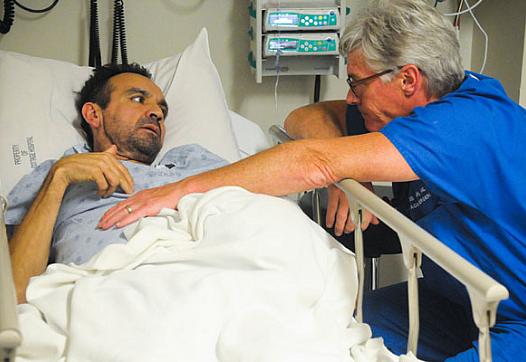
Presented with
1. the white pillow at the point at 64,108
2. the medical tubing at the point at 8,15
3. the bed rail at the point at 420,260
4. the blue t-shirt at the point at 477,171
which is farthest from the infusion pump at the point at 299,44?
the bed rail at the point at 420,260

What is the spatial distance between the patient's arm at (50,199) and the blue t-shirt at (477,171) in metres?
0.70

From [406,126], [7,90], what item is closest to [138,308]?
[406,126]

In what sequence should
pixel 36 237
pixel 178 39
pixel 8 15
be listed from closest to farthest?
pixel 36 237 < pixel 8 15 < pixel 178 39

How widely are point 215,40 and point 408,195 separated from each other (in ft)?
4.35

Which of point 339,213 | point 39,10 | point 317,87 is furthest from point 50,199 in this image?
point 317,87

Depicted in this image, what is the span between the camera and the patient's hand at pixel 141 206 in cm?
167

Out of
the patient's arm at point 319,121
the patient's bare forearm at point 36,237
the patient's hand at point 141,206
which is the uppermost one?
the patient's arm at point 319,121

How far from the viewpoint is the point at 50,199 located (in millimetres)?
1807

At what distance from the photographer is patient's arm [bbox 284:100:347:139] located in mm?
2168

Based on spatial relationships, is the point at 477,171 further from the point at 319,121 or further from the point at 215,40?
the point at 215,40

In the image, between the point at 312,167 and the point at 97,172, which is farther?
the point at 97,172

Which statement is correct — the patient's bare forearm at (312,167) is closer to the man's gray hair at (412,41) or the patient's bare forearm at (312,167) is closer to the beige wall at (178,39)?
the man's gray hair at (412,41)

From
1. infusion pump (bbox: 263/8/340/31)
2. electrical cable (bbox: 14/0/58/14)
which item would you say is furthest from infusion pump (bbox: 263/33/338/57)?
electrical cable (bbox: 14/0/58/14)

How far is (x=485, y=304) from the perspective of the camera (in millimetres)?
1055
